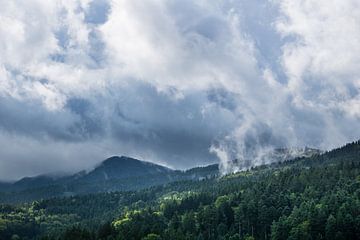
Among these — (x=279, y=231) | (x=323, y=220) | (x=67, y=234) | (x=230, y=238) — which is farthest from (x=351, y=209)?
Result: (x=67, y=234)

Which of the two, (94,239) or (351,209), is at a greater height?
(351,209)

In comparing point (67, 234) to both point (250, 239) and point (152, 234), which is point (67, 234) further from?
point (250, 239)

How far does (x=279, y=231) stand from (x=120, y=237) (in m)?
62.3

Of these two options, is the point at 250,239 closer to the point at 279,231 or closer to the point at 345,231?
the point at 279,231

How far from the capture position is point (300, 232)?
18450cm

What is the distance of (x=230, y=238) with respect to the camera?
19938cm

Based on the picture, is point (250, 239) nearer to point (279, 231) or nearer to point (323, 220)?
point (279, 231)

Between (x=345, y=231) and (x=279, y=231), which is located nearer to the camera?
(x=345, y=231)

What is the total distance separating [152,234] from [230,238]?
104ft

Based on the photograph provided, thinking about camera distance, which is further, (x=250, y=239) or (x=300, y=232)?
(x=250, y=239)

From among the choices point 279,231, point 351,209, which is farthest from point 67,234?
point 351,209

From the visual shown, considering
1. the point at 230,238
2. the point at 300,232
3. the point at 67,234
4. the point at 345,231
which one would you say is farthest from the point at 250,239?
the point at 67,234

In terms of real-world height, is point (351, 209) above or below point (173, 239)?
above

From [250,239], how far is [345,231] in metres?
36.8
